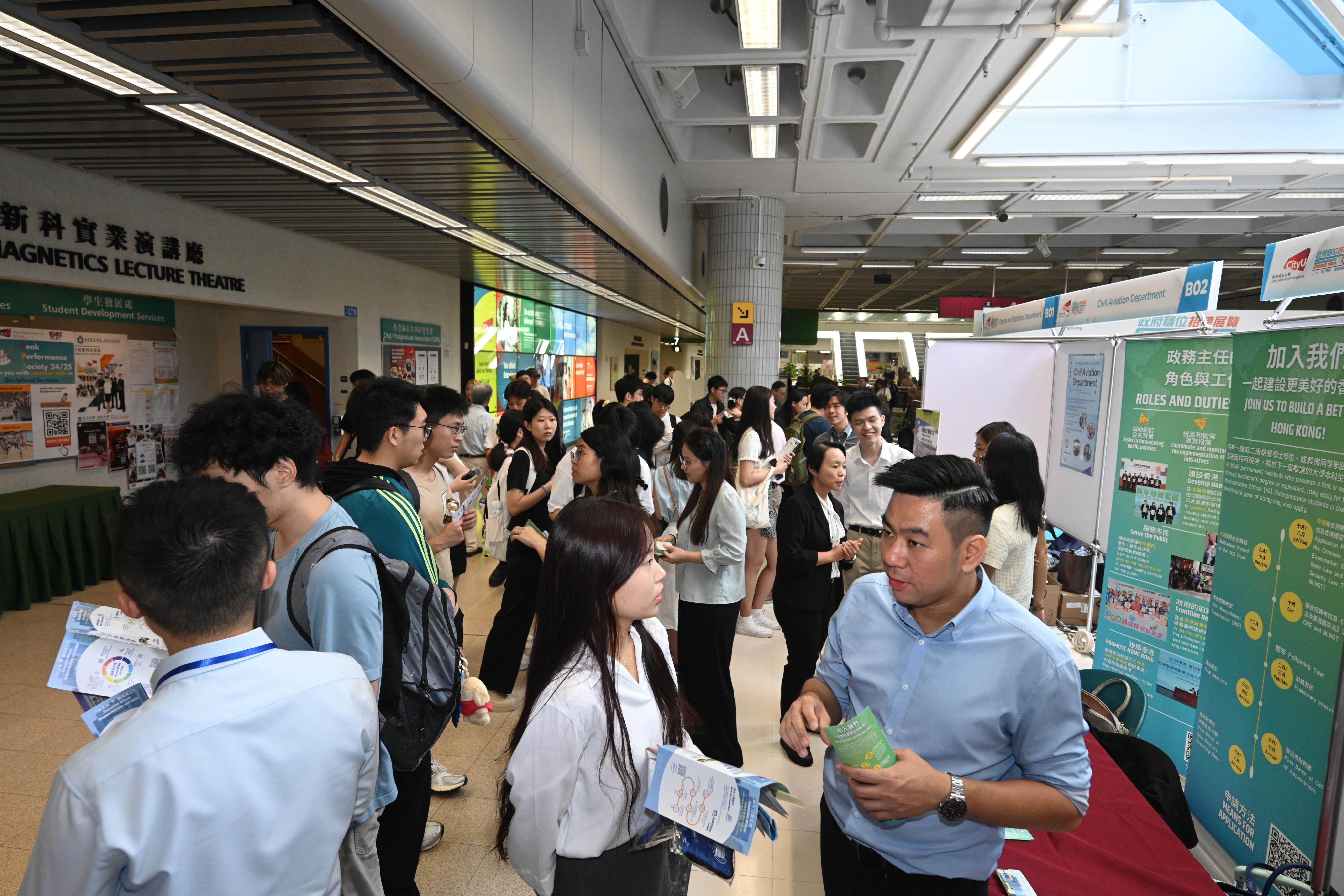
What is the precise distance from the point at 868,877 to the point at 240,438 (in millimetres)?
1887

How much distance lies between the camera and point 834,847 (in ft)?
5.80

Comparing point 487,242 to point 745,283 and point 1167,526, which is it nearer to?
point 745,283

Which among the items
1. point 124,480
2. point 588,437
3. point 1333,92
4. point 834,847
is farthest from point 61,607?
point 1333,92

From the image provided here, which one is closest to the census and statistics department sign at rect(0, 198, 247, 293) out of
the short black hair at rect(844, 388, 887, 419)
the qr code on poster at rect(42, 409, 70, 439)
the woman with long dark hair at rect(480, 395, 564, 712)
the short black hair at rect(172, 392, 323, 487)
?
the qr code on poster at rect(42, 409, 70, 439)

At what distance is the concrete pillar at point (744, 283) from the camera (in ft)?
31.8

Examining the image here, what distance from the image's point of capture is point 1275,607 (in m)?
2.53

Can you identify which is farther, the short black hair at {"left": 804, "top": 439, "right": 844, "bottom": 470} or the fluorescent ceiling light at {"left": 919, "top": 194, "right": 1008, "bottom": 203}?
the fluorescent ceiling light at {"left": 919, "top": 194, "right": 1008, "bottom": 203}

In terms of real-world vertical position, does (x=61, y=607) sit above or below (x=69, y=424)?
below

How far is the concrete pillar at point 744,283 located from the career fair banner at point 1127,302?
373cm

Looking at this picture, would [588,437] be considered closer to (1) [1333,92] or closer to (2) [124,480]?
(2) [124,480]

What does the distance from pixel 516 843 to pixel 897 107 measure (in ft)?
22.3

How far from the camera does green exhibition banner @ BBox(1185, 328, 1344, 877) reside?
229cm

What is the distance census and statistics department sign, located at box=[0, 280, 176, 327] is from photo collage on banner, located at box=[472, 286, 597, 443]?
380 cm

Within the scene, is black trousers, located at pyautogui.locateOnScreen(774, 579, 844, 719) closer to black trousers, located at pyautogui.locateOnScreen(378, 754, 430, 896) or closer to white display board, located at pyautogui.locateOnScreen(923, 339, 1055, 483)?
black trousers, located at pyautogui.locateOnScreen(378, 754, 430, 896)
